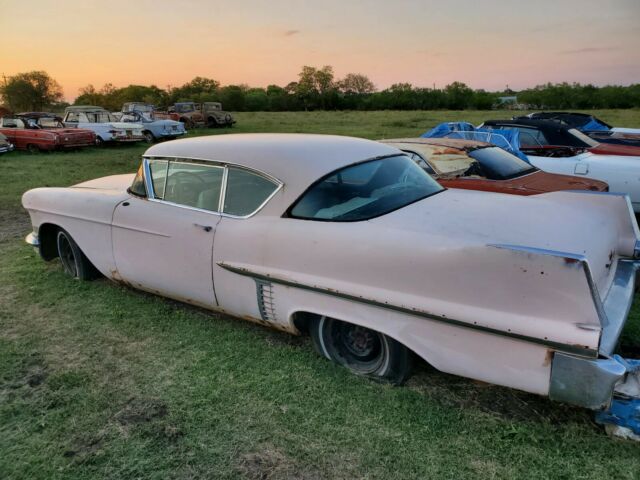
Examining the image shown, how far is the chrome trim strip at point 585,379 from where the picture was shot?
1.93 meters

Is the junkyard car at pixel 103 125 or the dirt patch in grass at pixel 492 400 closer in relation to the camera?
the dirt patch in grass at pixel 492 400

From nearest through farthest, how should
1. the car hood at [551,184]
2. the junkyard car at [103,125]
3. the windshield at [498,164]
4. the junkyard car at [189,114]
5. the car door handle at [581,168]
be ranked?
the car hood at [551,184] < the windshield at [498,164] < the car door handle at [581,168] < the junkyard car at [103,125] < the junkyard car at [189,114]

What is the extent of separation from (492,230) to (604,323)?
67 cm

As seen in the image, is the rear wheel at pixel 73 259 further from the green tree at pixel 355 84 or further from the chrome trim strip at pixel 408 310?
the green tree at pixel 355 84

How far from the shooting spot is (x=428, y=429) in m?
2.34

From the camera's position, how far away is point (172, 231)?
3.27m

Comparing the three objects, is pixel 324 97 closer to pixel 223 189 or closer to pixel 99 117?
pixel 99 117

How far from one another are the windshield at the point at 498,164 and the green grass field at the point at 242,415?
224cm

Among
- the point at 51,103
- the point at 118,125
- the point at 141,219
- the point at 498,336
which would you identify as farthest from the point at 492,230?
the point at 51,103

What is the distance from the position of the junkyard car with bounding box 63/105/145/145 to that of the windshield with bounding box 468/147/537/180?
14430 mm

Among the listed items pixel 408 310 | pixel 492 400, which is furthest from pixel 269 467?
pixel 492 400

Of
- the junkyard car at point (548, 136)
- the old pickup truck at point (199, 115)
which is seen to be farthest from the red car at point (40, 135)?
the junkyard car at point (548, 136)

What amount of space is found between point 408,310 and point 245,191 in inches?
53.9

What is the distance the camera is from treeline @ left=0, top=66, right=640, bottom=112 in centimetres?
4750
